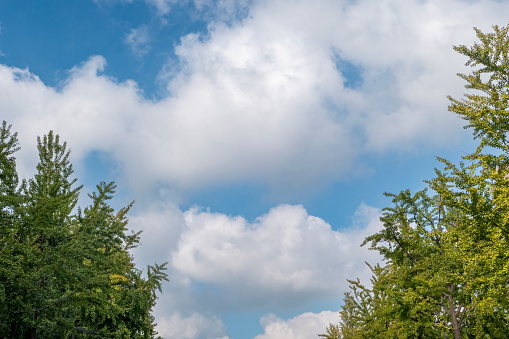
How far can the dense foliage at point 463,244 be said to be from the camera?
42.3 ft

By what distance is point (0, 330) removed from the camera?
1333 cm

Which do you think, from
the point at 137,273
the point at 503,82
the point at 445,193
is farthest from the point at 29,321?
the point at 503,82

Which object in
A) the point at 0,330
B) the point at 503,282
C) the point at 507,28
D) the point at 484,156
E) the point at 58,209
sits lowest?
the point at 0,330

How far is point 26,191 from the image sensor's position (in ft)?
49.9

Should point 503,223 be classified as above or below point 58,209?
below

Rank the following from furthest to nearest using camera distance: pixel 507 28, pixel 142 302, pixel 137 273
A: pixel 137 273
pixel 142 302
pixel 507 28

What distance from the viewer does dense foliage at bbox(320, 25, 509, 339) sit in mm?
12898

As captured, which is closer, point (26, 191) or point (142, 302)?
point (26, 191)

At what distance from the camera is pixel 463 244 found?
44.7ft

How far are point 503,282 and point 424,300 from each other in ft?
22.9

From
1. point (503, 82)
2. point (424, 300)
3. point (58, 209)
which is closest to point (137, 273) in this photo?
point (58, 209)

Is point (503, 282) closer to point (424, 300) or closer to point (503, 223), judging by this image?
point (503, 223)

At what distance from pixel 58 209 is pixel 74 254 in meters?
2.28

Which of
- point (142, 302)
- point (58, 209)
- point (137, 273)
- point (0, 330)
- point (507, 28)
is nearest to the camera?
point (0, 330)
